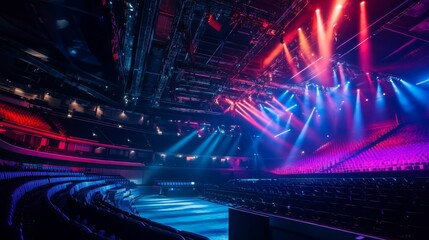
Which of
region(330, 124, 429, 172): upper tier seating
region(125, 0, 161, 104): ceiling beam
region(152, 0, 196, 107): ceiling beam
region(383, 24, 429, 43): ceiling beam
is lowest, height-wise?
region(330, 124, 429, 172): upper tier seating

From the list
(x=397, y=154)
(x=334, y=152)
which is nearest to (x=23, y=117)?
(x=334, y=152)

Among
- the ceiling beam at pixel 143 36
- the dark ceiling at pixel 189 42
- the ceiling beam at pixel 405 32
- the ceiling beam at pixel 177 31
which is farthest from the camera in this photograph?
the ceiling beam at pixel 405 32

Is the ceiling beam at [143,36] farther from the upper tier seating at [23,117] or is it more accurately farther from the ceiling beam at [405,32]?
the ceiling beam at [405,32]

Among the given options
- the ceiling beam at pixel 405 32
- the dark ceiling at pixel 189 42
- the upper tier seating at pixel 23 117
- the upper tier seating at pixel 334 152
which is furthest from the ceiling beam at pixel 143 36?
the upper tier seating at pixel 334 152

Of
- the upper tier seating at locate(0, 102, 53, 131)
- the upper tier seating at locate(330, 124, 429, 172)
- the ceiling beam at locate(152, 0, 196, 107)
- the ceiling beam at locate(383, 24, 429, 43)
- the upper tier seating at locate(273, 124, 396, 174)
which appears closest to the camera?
the ceiling beam at locate(152, 0, 196, 107)

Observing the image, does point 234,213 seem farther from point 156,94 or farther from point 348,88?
point 348,88

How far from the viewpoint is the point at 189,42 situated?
285 inches

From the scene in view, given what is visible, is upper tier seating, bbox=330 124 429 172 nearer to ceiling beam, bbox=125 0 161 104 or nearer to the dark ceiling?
the dark ceiling

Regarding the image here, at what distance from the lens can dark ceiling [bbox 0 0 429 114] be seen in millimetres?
6445

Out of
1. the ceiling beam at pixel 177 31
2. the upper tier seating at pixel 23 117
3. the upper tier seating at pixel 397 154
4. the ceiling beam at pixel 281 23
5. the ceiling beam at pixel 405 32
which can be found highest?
the ceiling beam at pixel 405 32

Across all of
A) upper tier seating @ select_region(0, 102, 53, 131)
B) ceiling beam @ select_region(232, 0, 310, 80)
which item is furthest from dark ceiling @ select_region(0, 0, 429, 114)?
upper tier seating @ select_region(0, 102, 53, 131)

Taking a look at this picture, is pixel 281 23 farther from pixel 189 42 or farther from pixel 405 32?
pixel 405 32

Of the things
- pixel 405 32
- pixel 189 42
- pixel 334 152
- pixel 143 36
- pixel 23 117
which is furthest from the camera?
pixel 334 152

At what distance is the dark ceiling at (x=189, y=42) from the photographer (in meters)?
6.45
